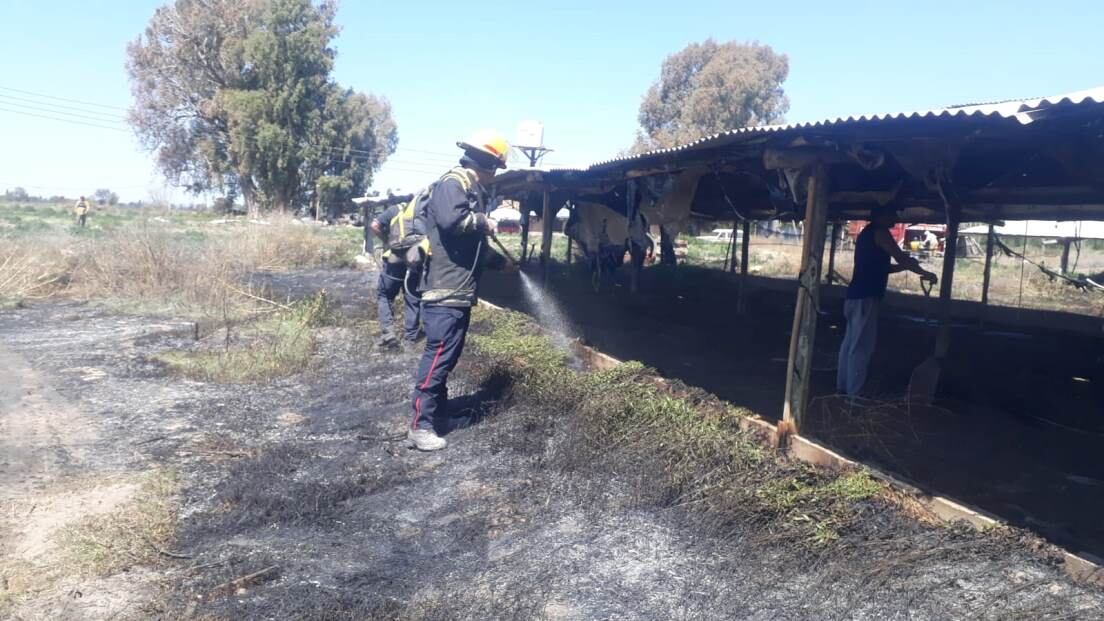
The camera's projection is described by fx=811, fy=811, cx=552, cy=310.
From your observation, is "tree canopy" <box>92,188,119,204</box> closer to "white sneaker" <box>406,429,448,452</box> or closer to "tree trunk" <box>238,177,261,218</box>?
"tree trunk" <box>238,177,261,218</box>

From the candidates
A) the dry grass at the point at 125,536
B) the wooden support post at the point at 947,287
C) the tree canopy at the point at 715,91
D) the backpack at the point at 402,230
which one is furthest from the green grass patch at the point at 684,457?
the tree canopy at the point at 715,91

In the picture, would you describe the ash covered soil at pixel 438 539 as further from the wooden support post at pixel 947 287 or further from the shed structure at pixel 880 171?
the wooden support post at pixel 947 287

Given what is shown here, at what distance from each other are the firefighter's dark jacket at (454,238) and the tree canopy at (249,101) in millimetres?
33144

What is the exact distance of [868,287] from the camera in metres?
6.55

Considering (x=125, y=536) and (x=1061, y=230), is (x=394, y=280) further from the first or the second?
(x=1061, y=230)

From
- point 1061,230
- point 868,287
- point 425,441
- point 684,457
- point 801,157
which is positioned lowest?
point 425,441

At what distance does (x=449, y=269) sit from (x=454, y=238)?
0.22 metres

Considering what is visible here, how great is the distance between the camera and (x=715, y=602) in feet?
11.4

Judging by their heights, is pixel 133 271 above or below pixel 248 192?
below

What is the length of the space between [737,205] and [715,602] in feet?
26.7

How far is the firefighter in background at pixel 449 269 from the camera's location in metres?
5.39

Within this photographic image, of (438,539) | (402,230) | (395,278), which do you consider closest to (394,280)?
(395,278)

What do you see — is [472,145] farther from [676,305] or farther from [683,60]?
[683,60]

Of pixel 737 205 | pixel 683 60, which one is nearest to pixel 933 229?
pixel 683 60
